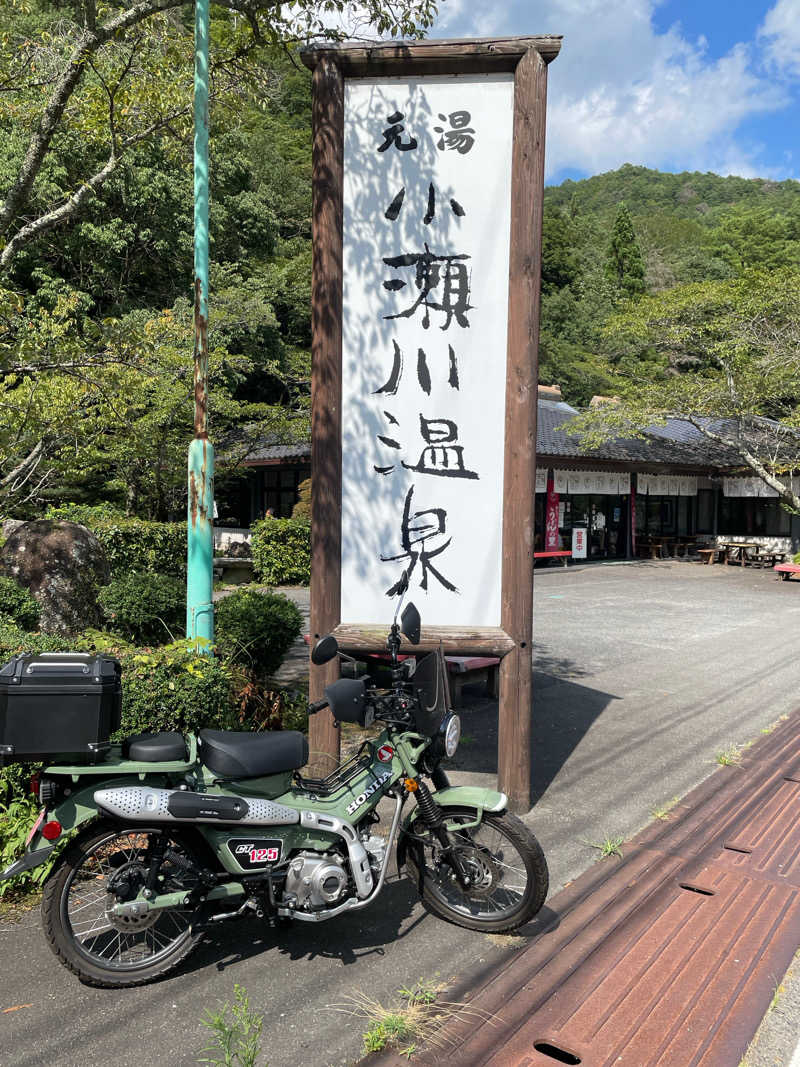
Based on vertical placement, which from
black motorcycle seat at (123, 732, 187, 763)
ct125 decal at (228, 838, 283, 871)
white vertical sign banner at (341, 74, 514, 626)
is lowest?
ct125 decal at (228, 838, 283, 871)

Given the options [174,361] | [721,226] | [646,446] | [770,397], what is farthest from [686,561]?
[721,226]

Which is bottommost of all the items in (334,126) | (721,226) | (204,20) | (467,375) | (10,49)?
(467,375)

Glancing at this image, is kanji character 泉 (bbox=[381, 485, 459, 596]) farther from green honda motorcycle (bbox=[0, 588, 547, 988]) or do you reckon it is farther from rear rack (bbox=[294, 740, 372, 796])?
rear rack (bbox=[294, 740, 372, 796])

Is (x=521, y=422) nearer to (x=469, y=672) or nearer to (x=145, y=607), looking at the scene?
(x=469, y=672)

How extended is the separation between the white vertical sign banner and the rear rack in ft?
4.52

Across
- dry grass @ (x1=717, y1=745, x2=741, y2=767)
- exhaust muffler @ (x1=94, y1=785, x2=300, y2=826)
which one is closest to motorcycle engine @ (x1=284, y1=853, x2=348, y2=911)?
exhaust muffler @ (x1=94, y1=785, x2=300, y2=826)

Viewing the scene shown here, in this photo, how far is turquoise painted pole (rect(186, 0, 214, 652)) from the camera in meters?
4.71

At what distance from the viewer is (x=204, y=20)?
477cm

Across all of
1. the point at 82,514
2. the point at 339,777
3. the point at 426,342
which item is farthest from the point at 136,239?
the point at 339,777

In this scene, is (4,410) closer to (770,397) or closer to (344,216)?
(344,216)

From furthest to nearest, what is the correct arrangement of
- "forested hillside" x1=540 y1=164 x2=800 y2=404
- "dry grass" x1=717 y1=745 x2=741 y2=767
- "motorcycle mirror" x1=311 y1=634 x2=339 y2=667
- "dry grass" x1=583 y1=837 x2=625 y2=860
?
"forested hillside" x1=540 y1=164 x2=800 y2=404, "dry grass" x1=717 y1=745 x2=741 y2=767, "dry grass" x1=583 y1=837 x2=625 y2=860, "motorcycle mirror" x1=311 y1=634 x2=339 y2=667

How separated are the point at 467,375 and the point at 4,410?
15.9ft

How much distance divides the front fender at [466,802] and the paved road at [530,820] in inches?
17.8

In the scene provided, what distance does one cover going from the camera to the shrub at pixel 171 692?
380 centimetres
